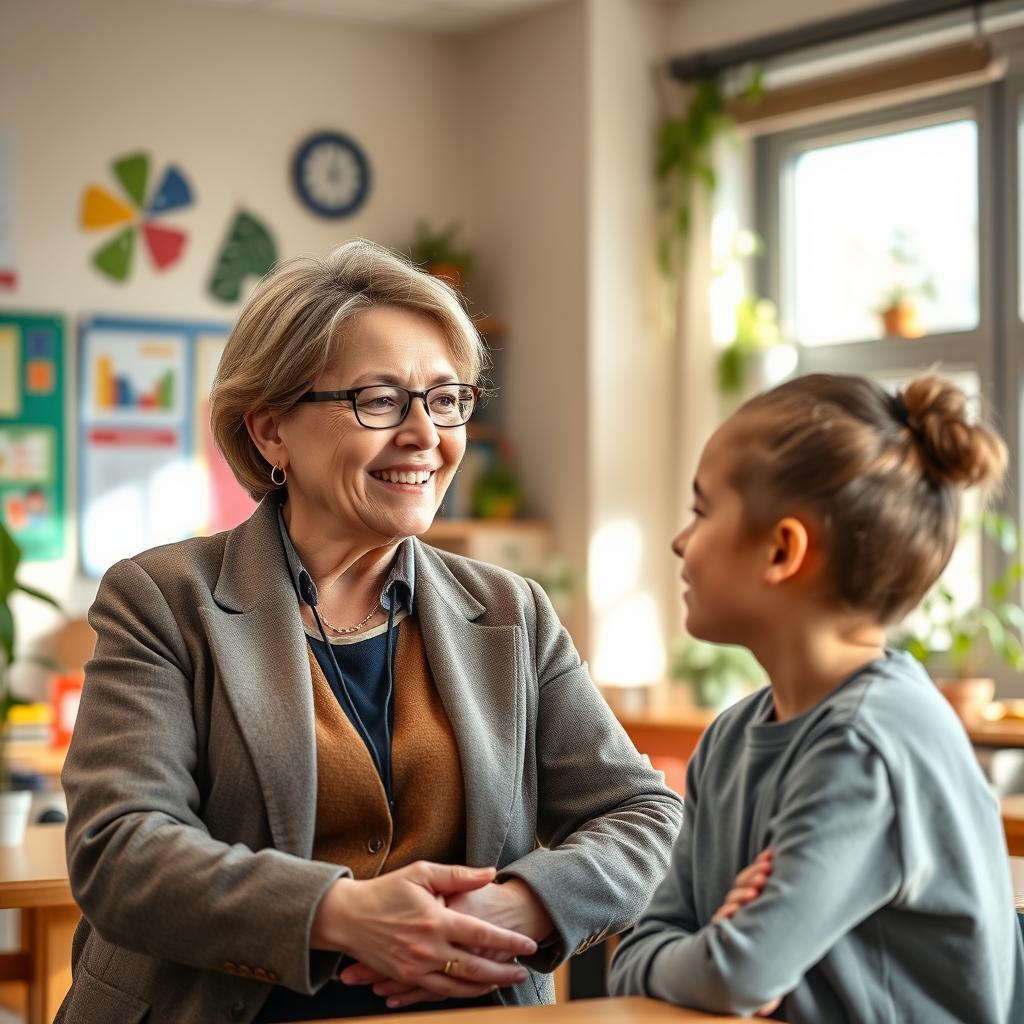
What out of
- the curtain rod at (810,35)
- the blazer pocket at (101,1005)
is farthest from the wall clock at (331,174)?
the blazer pocket at (101,1005)

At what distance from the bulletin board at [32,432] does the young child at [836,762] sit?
412 cm

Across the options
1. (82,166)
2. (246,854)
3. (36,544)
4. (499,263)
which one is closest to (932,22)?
(499,263)

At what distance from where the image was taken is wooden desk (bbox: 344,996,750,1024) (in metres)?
1.24

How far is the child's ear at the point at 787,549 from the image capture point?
1.31 metres

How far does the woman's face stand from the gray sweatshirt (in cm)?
65

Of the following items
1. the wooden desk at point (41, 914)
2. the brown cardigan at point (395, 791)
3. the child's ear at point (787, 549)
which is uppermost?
the child's ear at point (787, 549)

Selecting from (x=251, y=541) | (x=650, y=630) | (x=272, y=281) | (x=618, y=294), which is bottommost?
(x=650, y=630)

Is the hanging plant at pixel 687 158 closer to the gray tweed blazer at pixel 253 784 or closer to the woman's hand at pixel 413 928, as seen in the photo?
the gray tweed blazer at pixel 253 784

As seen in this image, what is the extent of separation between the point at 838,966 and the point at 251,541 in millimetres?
912

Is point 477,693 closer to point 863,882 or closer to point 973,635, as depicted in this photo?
point 863,882

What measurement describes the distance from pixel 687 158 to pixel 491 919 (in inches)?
164

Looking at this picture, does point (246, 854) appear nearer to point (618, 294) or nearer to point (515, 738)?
point (515, 738)

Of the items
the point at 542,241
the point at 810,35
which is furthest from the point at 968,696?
the point at 542,241

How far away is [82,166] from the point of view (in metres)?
5.27
